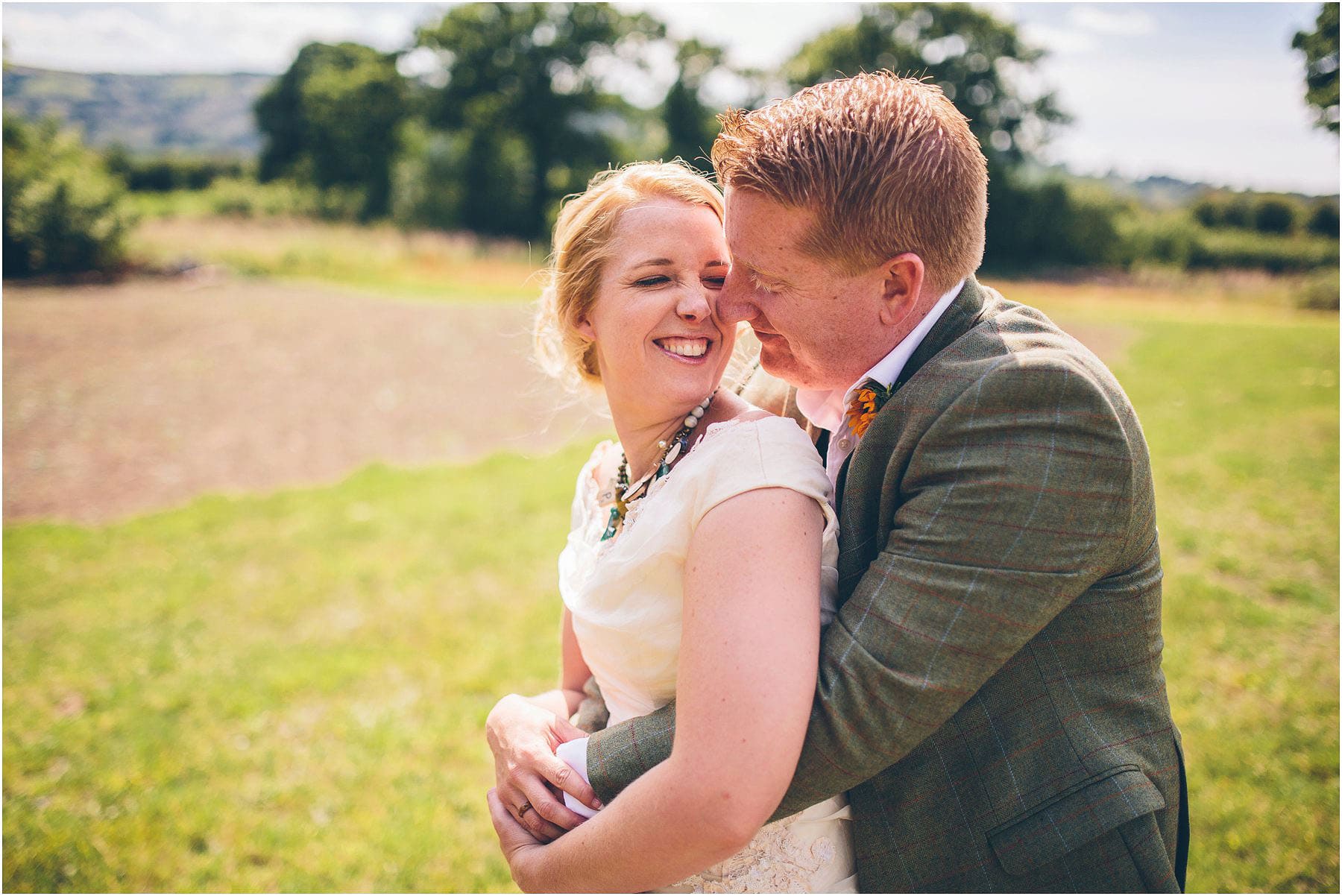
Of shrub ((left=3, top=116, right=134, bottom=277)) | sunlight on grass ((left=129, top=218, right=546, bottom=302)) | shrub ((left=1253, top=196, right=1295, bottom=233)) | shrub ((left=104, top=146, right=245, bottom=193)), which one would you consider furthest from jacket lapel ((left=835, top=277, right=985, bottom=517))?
shrub ((left=104, top=146, right=245, bottom=193))

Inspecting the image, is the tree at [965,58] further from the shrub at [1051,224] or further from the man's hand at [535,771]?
the man's hand at [535,771]

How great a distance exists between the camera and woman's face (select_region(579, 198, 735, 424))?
222 centimetres

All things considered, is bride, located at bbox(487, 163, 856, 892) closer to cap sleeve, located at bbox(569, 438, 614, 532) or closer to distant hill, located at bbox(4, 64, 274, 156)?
cap sleeve, located at bbox(569, 438, 614, 532)

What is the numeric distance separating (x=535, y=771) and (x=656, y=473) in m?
0.86

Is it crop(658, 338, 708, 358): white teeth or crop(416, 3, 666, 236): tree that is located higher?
crop(416, 3, 666, 236): tree

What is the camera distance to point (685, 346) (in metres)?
2.25

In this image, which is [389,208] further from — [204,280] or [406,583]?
[406,583]

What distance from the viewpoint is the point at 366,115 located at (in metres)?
46.2

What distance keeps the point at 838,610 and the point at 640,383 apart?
2.94ft

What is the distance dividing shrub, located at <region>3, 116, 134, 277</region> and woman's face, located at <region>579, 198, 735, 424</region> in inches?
848

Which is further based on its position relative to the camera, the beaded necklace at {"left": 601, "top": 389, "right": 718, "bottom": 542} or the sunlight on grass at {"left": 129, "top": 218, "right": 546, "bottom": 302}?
the sunlight on grass at {"left": 129, "top": 218, "right": 546, "bottom": 302}

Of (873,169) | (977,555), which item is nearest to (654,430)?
(873,169)

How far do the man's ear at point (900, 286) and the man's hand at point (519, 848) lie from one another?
1.58m

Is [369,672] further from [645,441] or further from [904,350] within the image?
[904,350]
